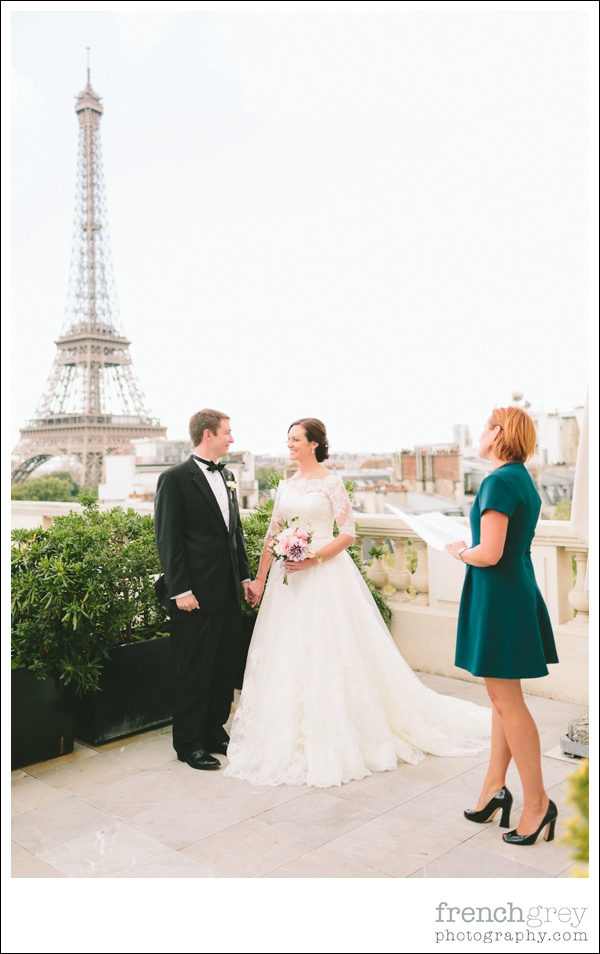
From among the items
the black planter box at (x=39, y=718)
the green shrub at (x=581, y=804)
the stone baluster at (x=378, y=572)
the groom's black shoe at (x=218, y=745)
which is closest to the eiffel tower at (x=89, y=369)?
the stone baluster at (x=378, y=572)

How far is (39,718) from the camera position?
369 cm

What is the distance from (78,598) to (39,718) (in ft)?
2.08

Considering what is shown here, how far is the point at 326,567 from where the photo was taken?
3.84 metres

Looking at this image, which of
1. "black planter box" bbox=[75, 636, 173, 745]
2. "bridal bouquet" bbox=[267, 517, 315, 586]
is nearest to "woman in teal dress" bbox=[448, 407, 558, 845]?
"bridal bouquet" bbox=[267, 517, 315, 586]

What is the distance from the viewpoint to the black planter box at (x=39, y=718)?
360cm

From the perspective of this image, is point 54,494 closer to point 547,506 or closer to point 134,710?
point 547,506

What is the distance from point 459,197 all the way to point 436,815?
43244 millimetres

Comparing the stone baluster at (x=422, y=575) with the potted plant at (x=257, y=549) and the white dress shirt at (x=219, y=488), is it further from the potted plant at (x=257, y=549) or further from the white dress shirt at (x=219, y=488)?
the white dress shirt at (x=219, y=488)

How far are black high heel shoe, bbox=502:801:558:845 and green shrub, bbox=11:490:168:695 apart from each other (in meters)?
2.15

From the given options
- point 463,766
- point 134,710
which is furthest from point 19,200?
point 463,766

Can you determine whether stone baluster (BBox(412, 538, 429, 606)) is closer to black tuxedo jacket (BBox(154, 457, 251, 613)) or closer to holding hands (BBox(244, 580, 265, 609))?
holding hands (BBox(244, 580, 265, 609))

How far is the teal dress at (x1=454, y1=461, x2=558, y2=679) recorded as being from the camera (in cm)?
270

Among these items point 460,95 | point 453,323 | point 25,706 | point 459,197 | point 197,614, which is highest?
point 459,197

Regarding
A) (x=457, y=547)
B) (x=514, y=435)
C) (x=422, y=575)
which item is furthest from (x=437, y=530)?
(x=422, y=575)
